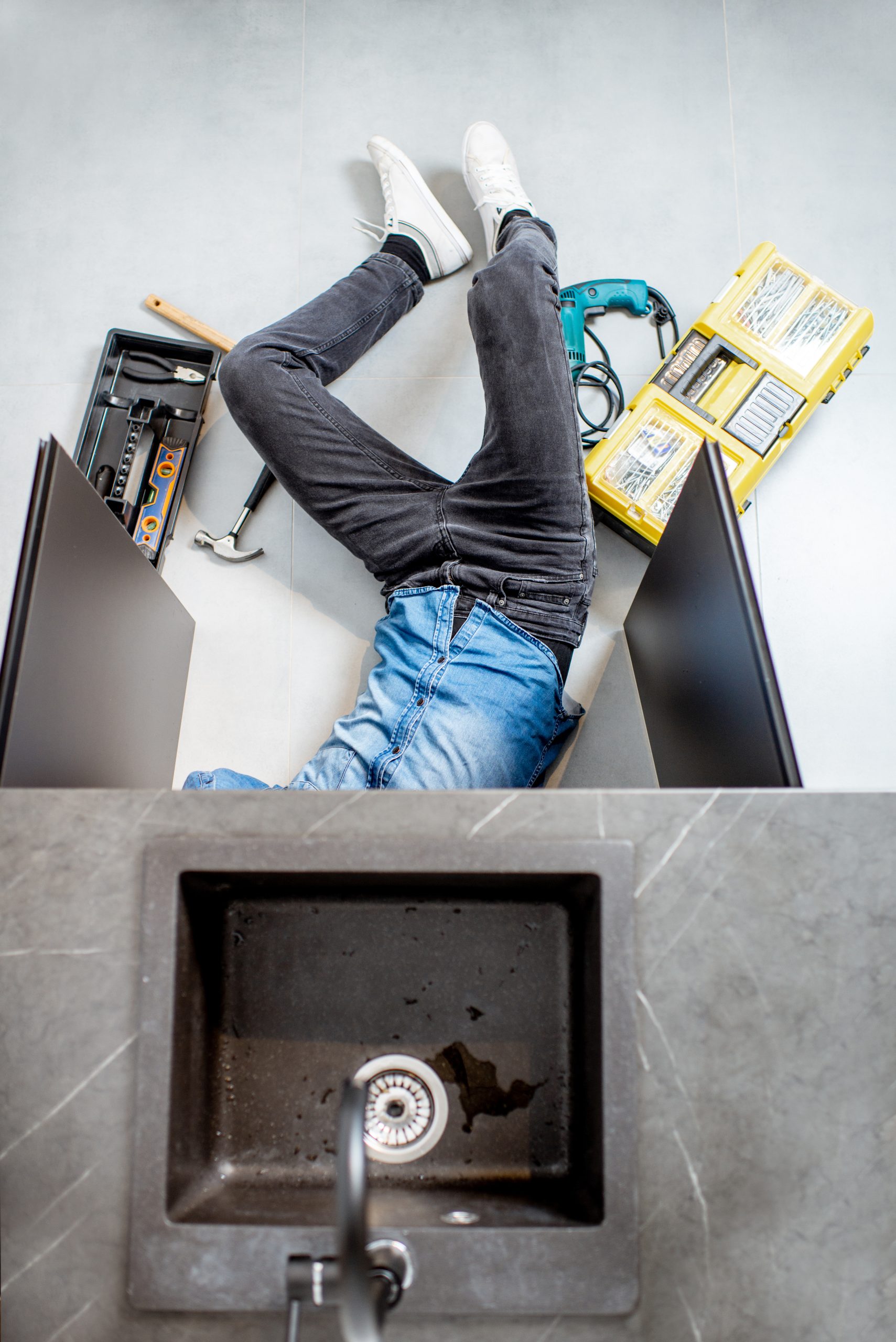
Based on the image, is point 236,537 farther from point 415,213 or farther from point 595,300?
point 595,300

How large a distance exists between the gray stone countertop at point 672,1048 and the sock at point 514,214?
3.88 ft

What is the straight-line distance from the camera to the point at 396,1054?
94 cm

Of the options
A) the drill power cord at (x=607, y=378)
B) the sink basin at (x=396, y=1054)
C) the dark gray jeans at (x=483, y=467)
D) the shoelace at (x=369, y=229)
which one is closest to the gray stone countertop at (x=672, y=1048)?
the sink basin at (x=396, y=1054)

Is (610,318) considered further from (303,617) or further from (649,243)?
(303,617)

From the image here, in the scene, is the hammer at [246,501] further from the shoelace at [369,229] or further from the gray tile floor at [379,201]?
the shoelace at [369,229]

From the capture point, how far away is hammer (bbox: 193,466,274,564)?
60.3 inches

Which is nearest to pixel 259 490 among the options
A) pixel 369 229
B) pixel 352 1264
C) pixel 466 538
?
pixel 466 538

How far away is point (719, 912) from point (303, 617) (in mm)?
972

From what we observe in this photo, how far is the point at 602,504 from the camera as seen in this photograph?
145cm

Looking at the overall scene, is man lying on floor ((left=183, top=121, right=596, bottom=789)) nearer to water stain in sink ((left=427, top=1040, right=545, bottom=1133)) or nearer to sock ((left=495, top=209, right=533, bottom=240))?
sock ((left=495, top=209, right=533, bottom=240))

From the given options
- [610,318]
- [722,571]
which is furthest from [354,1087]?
[610,318]

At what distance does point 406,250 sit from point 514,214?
216 mm

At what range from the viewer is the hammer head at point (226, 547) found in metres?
1.53

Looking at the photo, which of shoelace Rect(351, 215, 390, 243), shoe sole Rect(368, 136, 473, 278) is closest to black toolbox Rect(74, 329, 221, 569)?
shoelace Rect(351, 215, 390, 243)
